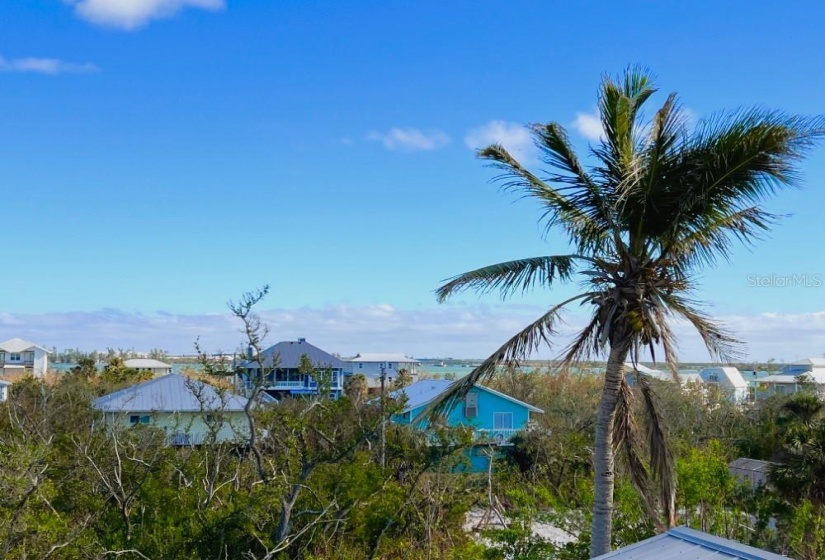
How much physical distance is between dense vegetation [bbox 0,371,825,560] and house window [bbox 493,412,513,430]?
37.8ft

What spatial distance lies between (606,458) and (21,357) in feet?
207

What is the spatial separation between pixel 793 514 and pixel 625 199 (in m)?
5.90

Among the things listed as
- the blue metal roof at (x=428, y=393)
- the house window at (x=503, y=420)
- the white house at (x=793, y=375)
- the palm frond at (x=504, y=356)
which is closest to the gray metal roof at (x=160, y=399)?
the blue metal roof at (x=428, y=393)

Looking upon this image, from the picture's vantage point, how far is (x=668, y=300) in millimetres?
8000

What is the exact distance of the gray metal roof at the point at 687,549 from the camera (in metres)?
4.58

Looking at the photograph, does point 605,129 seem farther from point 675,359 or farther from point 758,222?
point 675,359

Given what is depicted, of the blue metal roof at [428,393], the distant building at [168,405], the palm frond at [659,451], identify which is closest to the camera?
the palm frond at [659,451]

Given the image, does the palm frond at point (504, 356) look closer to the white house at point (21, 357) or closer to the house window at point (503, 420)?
the house window at point (503, 420)

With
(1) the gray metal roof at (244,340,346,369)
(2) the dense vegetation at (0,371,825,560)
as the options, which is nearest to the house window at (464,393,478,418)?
(2) the dense vegetation at (0,371,825,560)

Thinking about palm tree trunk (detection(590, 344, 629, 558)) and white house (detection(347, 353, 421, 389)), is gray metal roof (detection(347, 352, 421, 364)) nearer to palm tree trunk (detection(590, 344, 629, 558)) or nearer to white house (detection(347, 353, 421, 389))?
white house (detection(347, 353, 421, 389))

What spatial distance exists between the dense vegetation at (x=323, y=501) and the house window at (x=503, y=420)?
453 inches

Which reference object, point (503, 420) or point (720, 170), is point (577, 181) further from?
point (503, 420)

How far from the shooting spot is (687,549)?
15.9 feet

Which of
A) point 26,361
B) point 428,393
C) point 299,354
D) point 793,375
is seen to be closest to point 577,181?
point 428,393
